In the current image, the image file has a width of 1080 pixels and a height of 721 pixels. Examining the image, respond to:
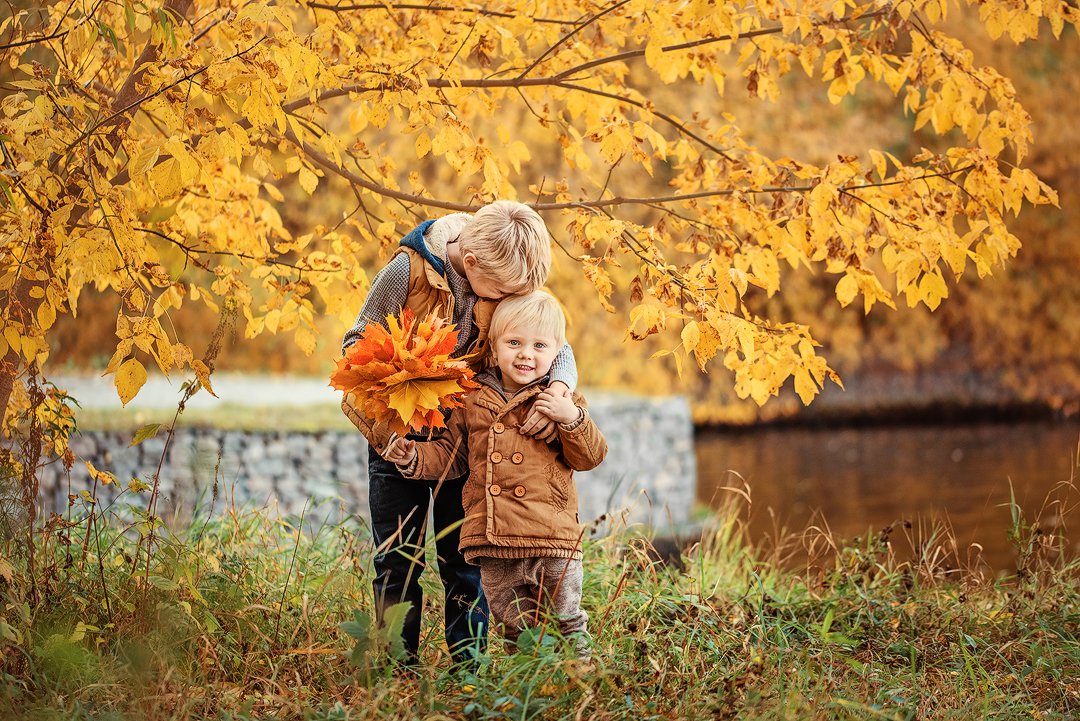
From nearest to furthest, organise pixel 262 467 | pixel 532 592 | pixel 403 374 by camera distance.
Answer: pixel 403 374, pixel 532 592, pixel 262 467

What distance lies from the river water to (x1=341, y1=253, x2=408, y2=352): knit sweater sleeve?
383 centimetres

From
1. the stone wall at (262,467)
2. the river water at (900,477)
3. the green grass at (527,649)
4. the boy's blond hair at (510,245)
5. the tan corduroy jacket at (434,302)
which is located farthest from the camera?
the river water at (900,477)

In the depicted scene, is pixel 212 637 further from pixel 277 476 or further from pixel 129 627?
pixel 277 476

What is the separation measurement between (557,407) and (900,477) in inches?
330

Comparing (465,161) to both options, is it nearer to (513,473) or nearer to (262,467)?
(513,473)

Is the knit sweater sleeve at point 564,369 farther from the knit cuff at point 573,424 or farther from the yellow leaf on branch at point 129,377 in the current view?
the yellow leaf on branch at point 129,377

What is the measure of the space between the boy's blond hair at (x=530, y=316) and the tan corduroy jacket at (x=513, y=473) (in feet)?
0.48

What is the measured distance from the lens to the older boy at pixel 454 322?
266 cm

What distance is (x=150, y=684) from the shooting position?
2455 mm

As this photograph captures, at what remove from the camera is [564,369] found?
2.80 metres

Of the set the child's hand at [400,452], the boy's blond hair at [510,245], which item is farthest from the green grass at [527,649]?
the boy's blond hair at [510,245]

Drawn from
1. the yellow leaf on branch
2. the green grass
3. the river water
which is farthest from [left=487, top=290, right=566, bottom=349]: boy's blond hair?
the river water

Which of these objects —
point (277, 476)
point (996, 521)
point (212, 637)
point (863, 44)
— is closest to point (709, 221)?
point (863, 44)

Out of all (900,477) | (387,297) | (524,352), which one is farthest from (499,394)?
(900,477)
